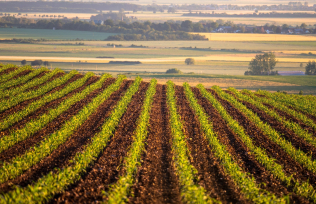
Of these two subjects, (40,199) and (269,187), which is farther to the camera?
(269,187)

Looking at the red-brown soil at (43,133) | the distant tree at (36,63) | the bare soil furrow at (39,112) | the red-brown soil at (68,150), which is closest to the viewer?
the red-brown soil at (68,150)

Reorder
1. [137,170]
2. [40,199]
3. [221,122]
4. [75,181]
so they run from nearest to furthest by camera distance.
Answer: [40,199] → [75,181] → [137,170] → [221,122]

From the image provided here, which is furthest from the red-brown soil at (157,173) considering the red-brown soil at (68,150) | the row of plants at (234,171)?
the red-brown soil at (68,150)

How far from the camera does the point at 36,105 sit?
18.5 metres

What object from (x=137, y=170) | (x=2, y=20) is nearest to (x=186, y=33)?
(x=2, y=20)

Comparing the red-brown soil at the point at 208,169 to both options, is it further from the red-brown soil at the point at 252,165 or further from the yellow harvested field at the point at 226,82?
the yellow harvested field at the point at 226,82

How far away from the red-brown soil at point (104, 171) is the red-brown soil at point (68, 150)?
3.61 feet

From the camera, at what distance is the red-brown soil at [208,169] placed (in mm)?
9227

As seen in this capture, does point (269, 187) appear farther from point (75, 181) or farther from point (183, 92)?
point (183, 92)

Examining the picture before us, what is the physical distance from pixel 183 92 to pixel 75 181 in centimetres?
1899

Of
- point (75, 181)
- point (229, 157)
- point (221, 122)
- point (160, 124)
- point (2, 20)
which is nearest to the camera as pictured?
point (75, 181)

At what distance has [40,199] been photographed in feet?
24.9

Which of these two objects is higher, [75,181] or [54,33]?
[54,33]

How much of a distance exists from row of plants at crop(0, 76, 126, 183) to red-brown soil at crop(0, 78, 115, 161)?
0.33 meters
